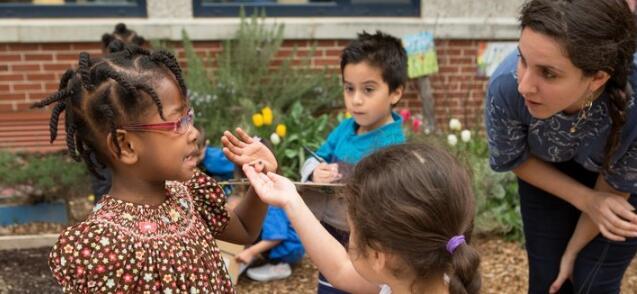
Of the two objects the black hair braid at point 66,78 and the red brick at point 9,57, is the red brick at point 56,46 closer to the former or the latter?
the red brick at point 9,57

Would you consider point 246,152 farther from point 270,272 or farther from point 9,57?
point 9,57

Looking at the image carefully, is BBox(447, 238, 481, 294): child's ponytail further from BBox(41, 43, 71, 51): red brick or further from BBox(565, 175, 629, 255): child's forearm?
BBox(41, 43, 71, 51): red brick

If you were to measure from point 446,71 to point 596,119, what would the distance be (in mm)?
4204

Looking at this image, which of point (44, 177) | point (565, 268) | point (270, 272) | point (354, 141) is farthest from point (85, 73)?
point (44, 177)

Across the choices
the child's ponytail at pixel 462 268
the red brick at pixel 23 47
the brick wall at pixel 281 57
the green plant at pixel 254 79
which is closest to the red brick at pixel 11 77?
the brick wall at pixel 281 57

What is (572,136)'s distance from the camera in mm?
2338

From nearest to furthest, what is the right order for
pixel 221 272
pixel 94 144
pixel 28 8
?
pixel 94 144 → pixel 221 272 → pixel 28 8

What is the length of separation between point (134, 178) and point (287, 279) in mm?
2532

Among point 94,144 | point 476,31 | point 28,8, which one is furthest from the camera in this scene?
point 476,31

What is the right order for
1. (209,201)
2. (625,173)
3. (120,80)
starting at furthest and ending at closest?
(625,173) → (209,201) → (120,80)

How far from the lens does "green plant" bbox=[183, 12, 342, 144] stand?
5.36 meters

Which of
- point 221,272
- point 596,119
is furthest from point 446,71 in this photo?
point 221,272

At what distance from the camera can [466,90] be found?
648 centimetres

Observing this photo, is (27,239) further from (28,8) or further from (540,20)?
(540,20)
